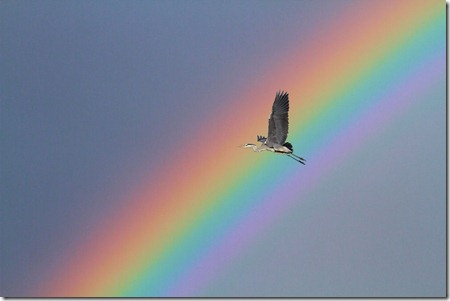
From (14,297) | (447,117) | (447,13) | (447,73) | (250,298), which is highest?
(447,13)

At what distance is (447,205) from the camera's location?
41.5ft

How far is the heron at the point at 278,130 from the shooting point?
10.7m

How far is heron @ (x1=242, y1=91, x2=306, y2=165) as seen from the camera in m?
10.7

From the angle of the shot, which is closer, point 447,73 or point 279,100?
point 279,100

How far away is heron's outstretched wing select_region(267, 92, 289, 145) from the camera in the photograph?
10.7 meters

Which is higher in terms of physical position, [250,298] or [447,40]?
[447,40]

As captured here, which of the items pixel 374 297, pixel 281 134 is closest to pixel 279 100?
pixel 281 134

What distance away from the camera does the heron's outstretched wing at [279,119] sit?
1073 cm

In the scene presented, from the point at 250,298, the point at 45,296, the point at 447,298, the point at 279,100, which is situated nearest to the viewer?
the point at 279,100

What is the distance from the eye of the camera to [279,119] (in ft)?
35.4

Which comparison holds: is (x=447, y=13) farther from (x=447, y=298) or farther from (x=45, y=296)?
(x=45, y=296)

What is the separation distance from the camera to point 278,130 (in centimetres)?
1088

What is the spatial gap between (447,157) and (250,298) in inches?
176

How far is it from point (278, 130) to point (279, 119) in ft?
0.60
